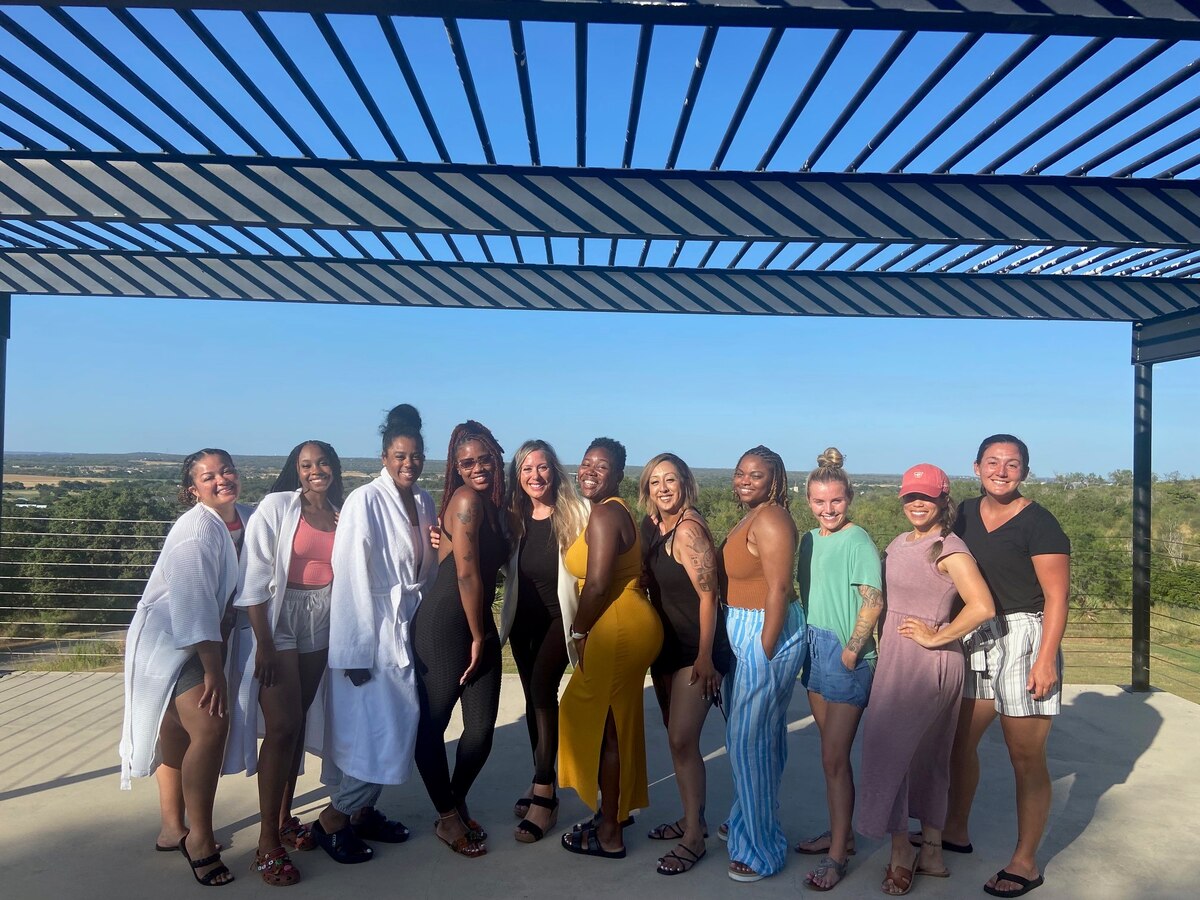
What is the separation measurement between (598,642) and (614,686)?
198 millimetres

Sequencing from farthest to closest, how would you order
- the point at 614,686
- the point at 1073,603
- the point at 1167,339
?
1. the point at 1073,603
2. the point at 1167,339
3. the point at 614,686

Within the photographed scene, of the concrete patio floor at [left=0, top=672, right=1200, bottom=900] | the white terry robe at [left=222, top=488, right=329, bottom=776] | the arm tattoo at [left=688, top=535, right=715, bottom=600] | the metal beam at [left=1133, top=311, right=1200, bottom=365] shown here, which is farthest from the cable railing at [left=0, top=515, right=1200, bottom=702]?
the arm tattoo at [left=688, top=535, right=715, bottom=600]

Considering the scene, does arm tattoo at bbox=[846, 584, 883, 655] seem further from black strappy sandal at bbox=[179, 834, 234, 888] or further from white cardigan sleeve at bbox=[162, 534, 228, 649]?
black strappy sandal at bbox=[179, 834, 234, 888]

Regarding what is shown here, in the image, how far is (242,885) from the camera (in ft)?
10.3

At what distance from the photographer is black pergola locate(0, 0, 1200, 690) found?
8.32 feet

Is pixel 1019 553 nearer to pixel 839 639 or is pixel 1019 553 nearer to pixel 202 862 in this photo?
pixel 839 639

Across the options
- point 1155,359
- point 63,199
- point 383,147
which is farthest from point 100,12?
point 1155,359

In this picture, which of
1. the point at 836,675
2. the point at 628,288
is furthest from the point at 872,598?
the point at 628,288

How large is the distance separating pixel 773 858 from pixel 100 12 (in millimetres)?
3639

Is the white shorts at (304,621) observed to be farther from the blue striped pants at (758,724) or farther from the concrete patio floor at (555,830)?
the blue striped pants at (758,724)

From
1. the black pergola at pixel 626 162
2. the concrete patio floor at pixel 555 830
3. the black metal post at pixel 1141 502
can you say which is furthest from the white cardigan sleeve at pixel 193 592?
the black metal post at pixel 1141 502

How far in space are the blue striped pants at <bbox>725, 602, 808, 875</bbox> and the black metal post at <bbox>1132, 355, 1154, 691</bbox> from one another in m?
3.95

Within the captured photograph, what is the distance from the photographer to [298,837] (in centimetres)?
347

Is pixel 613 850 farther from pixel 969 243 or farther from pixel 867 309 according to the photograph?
pixel 867 309
